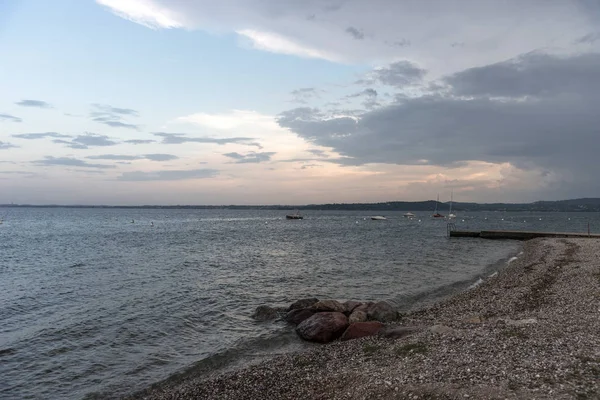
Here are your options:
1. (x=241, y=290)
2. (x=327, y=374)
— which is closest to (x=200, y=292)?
(x=241, y=290)

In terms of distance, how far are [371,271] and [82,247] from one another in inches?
1832

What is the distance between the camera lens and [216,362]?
16.0 metres

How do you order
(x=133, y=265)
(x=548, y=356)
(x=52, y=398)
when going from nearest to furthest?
(x=548, y=356), (x=52, y=398), (x=133, y=265)

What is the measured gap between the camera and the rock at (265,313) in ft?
72.0

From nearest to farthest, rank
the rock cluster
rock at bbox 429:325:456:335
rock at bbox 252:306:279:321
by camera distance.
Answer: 1. rock at bbox 429:325:456:335
2. the rock cluster
3. rock at bbox 252:306:279:321

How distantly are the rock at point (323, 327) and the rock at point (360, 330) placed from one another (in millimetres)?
675

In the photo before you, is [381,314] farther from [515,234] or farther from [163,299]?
[515,234]

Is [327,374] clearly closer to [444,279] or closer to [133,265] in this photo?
[444,279]

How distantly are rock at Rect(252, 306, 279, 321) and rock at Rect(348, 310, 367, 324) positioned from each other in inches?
183

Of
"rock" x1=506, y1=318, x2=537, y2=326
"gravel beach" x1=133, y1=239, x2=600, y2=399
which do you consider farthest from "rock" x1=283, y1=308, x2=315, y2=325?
"rock" x1=506, y1=318, x2=537, y2=326

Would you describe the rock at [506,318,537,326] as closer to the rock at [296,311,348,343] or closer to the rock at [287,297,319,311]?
the rock at [296,311,348,343]

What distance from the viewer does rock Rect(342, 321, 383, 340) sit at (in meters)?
16.8

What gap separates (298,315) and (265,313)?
230cm

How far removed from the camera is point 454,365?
10.4 m
